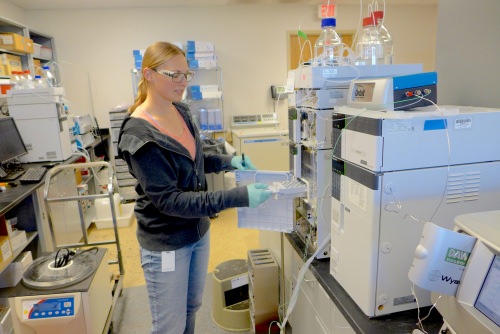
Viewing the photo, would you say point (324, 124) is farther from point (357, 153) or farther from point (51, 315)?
point (51, 315)

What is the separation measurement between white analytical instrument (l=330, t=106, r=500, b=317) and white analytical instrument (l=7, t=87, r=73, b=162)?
260cm

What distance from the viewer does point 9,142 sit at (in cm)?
261

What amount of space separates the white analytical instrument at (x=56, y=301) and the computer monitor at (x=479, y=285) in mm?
1572

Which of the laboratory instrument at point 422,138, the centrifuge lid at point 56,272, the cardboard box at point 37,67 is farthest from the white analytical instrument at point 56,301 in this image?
the cardboard box at point 37,67

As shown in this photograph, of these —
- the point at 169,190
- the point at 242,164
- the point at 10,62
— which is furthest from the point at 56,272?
the point at 10,62

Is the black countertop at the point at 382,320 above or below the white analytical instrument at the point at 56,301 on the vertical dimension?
above

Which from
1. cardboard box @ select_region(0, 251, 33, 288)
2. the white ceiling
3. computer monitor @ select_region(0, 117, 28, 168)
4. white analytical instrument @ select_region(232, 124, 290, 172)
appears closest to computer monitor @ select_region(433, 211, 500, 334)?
cardboard box @ select_region(0, 251, 33, 288)

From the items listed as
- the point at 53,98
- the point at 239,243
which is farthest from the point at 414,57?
the point at 53,98

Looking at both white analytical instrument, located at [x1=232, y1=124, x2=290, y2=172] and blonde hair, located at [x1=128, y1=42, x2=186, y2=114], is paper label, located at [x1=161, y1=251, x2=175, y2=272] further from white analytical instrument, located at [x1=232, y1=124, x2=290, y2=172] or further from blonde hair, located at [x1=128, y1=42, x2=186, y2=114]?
white analytical instrument, located at [x1=232, y1=124, x2=290, y2=172]

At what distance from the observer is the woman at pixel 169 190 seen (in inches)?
49.5

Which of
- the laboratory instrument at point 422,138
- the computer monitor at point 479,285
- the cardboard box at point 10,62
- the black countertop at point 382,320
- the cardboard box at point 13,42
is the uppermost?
the cardboard box at point 13,42

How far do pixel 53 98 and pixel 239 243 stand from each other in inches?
79.5

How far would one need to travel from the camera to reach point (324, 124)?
1.34 m

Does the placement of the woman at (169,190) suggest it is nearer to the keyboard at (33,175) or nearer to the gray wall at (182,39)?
the keyboard at (33,175)
